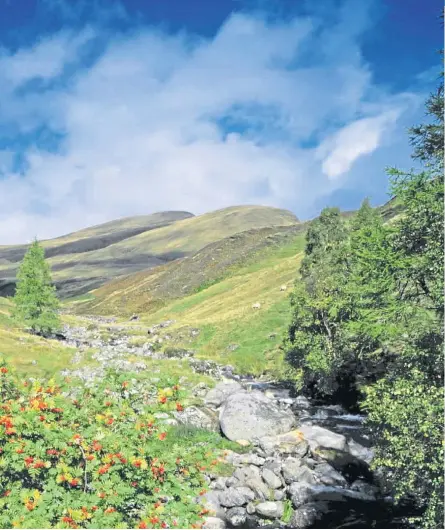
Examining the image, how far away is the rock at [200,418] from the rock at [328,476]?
25.2 feet

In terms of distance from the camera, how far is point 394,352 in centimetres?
3872

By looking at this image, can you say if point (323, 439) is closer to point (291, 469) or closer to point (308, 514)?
point (291, 469)

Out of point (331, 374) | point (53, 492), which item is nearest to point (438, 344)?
point (53, 492)

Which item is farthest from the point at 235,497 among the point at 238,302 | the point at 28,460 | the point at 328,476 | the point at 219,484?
the point at 238,302

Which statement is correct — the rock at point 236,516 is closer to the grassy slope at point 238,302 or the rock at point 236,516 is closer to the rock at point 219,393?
the rock at point 219,393

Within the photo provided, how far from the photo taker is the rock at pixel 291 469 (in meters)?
25.0

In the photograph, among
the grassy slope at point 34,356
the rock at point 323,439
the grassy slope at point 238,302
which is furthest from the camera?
the grassy slope at point 238,302

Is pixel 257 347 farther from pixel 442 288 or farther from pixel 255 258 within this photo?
pixel 255 258

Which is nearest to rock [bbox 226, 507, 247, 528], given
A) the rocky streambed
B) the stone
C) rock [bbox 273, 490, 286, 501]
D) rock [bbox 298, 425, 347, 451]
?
the rocky streambed

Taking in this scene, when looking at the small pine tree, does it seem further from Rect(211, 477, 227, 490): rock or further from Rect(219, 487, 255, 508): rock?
Rect(219, 487, 255, 508): rock

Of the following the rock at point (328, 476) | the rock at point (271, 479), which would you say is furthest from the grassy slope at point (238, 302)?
the rock at point (271, 479)

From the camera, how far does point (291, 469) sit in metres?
25.6

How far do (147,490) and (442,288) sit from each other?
13.9 meters

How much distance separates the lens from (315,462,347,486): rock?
25328mm
